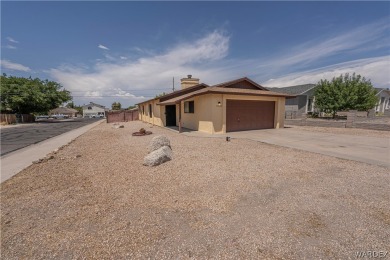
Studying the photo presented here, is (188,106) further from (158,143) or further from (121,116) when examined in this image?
(121,116)

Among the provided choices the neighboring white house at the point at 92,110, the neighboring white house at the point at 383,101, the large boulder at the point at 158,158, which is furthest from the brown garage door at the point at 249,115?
the neighboring white house at the point at 92,110

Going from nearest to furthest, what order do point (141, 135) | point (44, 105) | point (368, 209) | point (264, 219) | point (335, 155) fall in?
point (264, 219)
point (368, 209)
point (335, 155)
point (141, 135)
point (44, 105)

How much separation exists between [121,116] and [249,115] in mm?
24726

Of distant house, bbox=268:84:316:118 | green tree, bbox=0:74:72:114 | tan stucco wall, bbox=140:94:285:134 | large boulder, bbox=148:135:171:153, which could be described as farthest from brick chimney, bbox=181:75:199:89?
green tree, bbox=0:74:72:114

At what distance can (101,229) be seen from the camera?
10.1ft

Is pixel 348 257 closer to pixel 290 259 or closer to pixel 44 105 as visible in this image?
pixel 290 259

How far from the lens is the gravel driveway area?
2621 millimetres

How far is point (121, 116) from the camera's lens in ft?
108

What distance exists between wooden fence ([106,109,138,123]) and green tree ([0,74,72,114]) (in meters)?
13.7

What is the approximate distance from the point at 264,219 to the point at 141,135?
1168 centimetres

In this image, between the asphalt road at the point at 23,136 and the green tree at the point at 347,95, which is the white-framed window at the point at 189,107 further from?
the green tree at the point at 347,95

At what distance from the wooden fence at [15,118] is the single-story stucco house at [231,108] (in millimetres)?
32623

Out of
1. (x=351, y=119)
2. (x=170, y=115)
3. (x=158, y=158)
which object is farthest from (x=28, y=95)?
(x=351, y=119)

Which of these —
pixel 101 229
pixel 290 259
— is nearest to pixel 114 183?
pixel 101 229
